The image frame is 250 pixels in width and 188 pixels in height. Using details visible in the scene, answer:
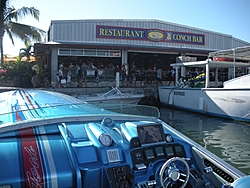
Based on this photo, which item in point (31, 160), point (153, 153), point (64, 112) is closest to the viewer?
point (31, 160)

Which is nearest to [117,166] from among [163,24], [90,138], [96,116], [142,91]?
[90,138]

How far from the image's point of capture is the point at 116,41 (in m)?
18.6

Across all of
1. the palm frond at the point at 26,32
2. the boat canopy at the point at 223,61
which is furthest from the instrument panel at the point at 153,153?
the palm frond at the point at 26,32

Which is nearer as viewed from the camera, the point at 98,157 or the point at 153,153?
the point at 98,157

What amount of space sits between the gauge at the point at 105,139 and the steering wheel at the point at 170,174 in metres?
0.54

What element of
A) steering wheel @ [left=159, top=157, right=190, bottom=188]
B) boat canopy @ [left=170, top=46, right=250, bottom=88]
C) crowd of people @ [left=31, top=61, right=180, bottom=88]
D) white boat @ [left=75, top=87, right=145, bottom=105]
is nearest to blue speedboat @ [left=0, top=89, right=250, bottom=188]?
steering wheel @ [left=159, top=157, right=190, bottom=188]

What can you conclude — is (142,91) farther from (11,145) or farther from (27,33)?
(11,145)

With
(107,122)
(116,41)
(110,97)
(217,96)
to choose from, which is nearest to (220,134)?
(217,96)

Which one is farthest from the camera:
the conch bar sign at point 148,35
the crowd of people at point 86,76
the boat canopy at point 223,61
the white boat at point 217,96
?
the conch bar sign at point 148,35

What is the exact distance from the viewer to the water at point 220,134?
5.88m

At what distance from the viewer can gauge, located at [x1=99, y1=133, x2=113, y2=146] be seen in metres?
2.33

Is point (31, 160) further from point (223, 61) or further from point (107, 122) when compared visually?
point (223, 61)

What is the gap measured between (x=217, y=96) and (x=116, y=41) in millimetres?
9646

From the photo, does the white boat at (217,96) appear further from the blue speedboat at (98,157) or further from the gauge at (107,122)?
the gauge at (107,122)
